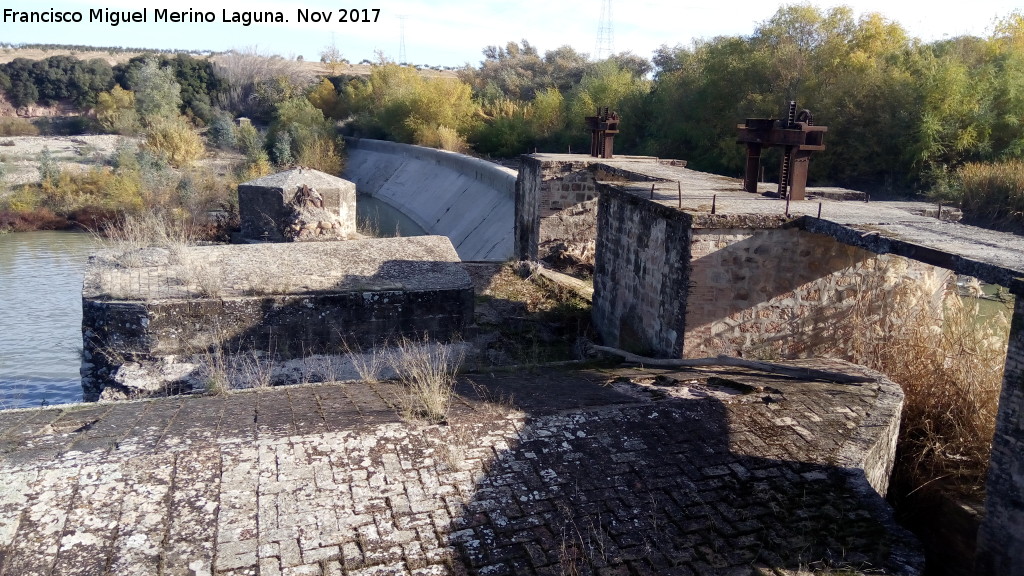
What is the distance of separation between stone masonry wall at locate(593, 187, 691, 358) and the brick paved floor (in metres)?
1.61

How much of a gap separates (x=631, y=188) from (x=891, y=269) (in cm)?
279

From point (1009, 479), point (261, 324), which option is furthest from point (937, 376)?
point (261, 324)

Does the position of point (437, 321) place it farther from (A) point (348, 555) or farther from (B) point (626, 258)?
(A) point (348, 555)

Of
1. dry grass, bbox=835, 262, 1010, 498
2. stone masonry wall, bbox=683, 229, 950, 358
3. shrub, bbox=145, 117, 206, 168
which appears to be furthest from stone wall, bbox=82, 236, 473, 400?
shrub, bbox=145, 117, 206, 168

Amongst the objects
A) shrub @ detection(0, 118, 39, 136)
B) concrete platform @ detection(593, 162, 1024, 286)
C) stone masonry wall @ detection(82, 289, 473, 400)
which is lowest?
stone masonry wall @ detection(82, 289, 473, 400)

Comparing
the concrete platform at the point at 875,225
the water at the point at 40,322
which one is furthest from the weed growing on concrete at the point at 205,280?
the concrete platform at the point at 875,225

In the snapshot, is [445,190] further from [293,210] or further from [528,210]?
[528,210]

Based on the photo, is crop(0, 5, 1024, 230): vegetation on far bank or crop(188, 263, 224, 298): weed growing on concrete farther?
crop(0, 5, 1024, 230): vegetation on far bank

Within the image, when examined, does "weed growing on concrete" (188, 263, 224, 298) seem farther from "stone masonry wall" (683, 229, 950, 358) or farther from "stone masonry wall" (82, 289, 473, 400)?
"stone masonry wall" (683, 229, 950, 358)

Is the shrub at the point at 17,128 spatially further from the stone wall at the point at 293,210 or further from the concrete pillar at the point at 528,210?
the concrete pillar at the point at 528,210

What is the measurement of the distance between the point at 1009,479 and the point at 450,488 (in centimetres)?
288

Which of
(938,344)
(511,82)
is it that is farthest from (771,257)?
(511,82)

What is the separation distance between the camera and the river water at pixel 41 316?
428 inches

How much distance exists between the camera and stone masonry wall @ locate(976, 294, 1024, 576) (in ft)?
12.6
